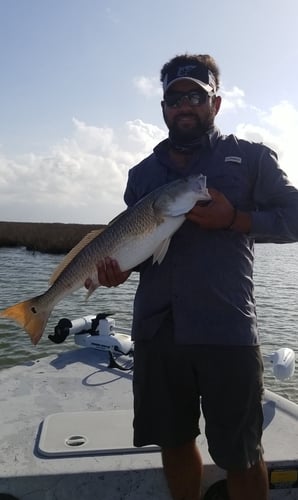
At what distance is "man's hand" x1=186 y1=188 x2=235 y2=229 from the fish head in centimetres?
7

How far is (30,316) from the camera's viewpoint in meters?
3.77

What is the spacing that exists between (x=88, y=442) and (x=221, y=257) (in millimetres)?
1942

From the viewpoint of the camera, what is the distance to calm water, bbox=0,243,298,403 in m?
10.1

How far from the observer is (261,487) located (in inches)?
116

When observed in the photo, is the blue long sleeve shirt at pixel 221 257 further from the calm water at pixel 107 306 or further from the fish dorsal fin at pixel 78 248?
the calm water at pixel 107 306

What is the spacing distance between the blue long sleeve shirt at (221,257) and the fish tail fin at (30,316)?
83 cm

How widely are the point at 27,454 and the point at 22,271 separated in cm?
2210

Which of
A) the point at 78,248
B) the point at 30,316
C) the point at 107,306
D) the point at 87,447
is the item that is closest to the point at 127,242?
the point at 78,248

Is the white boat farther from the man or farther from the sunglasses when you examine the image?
the sunglasses

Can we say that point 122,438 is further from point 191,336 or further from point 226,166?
point 226,166

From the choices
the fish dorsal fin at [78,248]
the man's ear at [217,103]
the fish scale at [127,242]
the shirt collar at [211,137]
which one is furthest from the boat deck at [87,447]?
the man's ear at [217,103]

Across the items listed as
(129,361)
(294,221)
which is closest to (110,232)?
(294,221)

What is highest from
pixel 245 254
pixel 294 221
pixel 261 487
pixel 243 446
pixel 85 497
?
pixel 294 221

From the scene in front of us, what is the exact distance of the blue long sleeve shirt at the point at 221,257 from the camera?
117 inches
